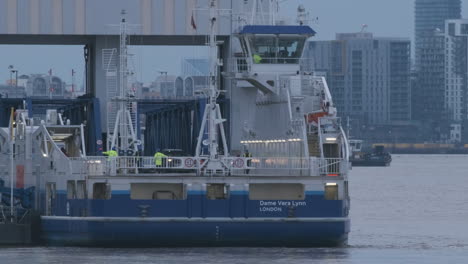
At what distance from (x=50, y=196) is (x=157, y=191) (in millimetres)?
4945

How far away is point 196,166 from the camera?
52812mm

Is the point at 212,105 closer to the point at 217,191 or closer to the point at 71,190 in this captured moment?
the point at 217,191

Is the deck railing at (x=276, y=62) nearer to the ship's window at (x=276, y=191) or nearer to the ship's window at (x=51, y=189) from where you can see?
the ship's window at (x=276, y=191)

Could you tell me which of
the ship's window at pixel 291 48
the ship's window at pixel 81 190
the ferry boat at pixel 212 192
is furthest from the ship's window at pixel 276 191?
the ship's window at pixel 291 48

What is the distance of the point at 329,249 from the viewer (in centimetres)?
5297

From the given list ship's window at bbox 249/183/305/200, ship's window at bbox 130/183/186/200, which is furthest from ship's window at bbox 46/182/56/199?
ship's window at bbox 249/183/305/200

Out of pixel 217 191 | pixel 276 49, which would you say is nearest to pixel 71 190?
pixel 217 191

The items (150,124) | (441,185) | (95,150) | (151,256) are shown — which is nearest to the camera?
(151,256)

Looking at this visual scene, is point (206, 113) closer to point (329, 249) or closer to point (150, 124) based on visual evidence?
point (329, 249)

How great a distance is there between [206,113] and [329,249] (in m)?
6.47

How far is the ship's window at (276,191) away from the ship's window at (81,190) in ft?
18.3

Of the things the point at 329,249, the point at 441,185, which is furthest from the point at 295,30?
the point at 441,185

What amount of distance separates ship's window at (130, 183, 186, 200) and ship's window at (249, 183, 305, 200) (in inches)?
96.4

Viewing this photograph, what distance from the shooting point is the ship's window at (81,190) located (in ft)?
173
